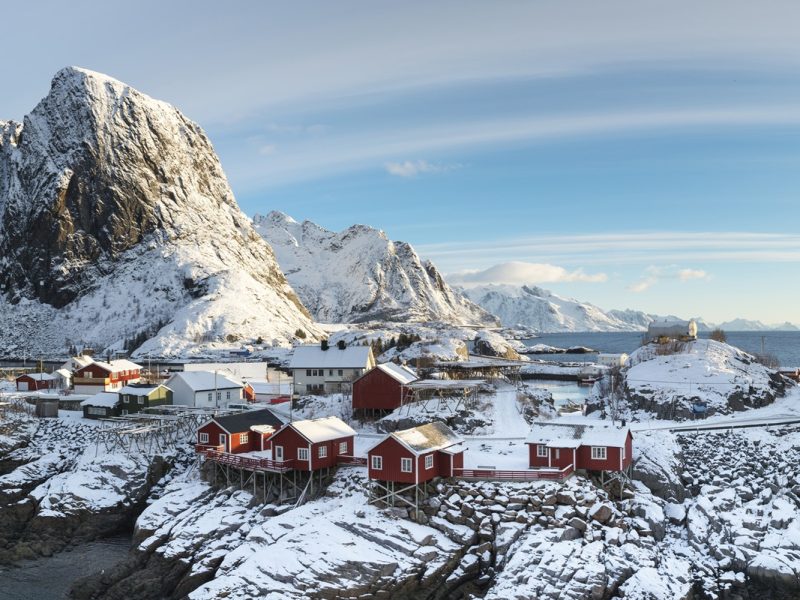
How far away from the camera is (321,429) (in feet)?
155

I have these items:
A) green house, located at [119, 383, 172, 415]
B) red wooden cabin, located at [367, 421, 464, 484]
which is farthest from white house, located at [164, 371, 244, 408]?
red wooden cabin, located at [367, 421, 464, 484]

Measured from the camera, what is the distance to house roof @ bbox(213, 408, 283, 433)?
51.7 metres

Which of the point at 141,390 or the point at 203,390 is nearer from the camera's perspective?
the point at 141,390

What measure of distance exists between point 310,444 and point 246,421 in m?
9.87

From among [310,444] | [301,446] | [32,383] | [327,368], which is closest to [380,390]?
[327,368]

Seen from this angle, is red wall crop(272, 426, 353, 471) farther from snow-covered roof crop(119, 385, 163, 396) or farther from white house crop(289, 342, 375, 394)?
snow-covered roof crop(119, 385, 163, 396)

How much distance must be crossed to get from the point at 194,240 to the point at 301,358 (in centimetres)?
9567

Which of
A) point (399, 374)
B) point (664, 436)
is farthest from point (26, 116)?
point (664, 436)

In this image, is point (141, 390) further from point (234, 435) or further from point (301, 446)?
point (301, 446)

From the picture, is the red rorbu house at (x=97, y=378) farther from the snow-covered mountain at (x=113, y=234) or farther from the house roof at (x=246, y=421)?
the snow-covered mountain at (x=113, y=234)

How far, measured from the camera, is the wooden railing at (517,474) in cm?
4116

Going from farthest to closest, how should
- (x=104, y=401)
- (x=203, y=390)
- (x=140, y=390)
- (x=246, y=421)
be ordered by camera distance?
(x=203, y=390)
(x=104, y=401)
(x=140, y=390)
(x=246, y=421)

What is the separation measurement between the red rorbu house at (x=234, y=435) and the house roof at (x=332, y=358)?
17.3 m

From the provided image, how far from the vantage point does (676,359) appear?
223 feet
